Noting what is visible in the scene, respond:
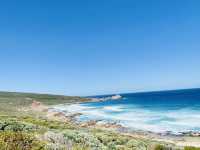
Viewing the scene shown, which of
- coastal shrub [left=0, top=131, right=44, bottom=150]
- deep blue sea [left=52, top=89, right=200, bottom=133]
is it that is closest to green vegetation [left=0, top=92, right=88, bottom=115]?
deep blue sea [left=52, top=89, right=200, bottom=133]

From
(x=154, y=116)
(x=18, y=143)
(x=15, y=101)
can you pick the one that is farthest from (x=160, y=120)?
(x=15, y=101)

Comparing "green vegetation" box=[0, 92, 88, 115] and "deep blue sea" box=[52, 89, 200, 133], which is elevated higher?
"green vegetation" box=[0, 92, 88, 115]

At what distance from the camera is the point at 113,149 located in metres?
10.7

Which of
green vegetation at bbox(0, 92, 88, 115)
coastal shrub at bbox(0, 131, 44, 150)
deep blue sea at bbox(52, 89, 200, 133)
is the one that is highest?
coastal shrub at bbox(0, 131, 44, 150)

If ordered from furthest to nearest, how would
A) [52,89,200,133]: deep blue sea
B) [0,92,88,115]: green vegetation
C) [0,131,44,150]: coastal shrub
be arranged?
[0,92,88,115]: green vegetation, [52,89,200,133]: deep blue sea, [0,131,44,150]: coastal shrub

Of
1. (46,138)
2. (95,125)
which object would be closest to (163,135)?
(95,125)

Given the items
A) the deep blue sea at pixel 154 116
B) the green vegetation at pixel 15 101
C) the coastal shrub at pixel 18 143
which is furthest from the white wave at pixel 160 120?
the coastal shrub at pixel 18 143

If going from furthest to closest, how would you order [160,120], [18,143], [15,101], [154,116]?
[15,101]
[154,116]
[160,120]
[18,143]

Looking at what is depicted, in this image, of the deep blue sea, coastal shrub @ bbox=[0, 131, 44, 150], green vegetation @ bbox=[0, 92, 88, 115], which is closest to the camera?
coastal shrub @ bbox=[0, 131, 44, 150]

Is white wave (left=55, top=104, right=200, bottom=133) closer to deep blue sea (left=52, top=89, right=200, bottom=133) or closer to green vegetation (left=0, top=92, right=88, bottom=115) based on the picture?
deep blue sea (left=52, top=89, right=200, bottom=133)

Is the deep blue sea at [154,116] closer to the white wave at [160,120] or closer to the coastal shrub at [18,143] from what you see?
the white wave at [160,120]

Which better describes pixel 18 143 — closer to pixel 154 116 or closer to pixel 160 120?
pixel 160 120

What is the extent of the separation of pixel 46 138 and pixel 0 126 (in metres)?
5.22

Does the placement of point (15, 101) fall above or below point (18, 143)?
below
